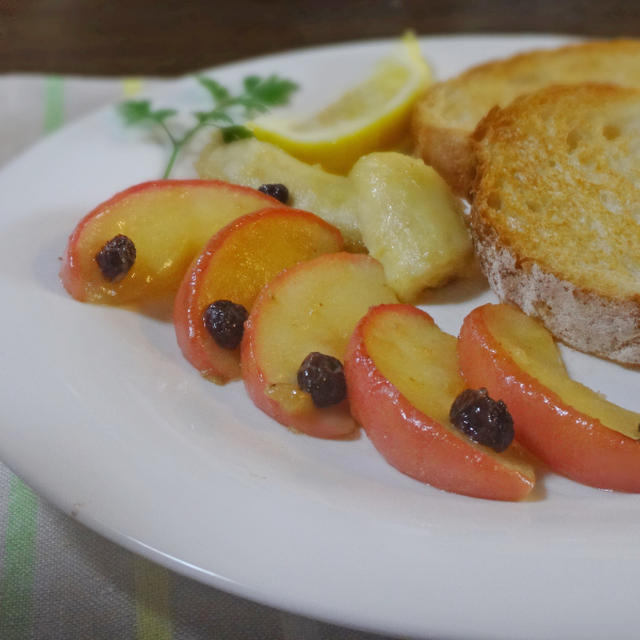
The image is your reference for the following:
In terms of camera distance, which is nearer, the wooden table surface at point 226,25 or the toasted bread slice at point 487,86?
the toasted bread slice at point 487,86

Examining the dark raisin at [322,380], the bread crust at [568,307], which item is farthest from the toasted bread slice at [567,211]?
the dark raisin at [322,380]

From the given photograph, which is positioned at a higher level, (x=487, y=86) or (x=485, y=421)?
(x=487, y=86)

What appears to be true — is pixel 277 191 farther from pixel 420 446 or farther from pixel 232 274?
pixel 420 446

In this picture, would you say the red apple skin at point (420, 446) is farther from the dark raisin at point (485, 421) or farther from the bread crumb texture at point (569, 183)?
the bread crumb texture at point (569, 183)

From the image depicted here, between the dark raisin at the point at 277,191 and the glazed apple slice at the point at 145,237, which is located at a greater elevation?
the dark raisin at the point at 277,191

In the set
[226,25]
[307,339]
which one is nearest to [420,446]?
[307,339]

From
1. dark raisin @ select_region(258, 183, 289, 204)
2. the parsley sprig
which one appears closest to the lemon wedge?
the parsley sprig

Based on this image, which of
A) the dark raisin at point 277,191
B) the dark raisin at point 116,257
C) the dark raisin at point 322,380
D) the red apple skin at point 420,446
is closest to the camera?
the red apple skin at point 420,446
